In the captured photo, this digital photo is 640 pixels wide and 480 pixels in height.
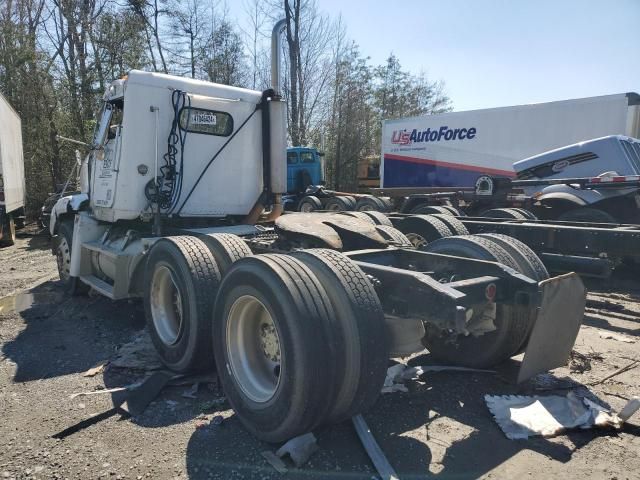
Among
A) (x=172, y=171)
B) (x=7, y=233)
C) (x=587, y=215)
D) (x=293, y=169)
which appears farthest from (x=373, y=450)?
(x=293, y=169)

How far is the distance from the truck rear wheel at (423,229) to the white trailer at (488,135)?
31.5 ft

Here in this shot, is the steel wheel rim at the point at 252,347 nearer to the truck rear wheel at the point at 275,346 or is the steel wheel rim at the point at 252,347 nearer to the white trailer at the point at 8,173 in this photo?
the truck rear wheel at the point at 275,346

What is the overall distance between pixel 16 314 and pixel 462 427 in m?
6.05

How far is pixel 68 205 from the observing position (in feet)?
24.8

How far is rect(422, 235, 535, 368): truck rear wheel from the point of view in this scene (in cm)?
398

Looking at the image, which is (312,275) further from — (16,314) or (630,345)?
(16,314)

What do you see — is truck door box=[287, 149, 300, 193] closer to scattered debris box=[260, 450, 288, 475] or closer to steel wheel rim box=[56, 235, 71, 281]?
steel wheel rim box=[56, 235, 71, 281]

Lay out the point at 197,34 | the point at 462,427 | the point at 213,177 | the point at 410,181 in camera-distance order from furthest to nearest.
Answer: the point at 197,34
the point at 410,181
the point at 213,177
the point at 462,427

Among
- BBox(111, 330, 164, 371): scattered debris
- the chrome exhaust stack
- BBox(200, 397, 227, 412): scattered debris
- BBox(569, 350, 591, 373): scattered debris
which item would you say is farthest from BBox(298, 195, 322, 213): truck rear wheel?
BBox(200, 397, 227, 412): scattered debris

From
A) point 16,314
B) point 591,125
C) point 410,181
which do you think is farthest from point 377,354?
point 410,181

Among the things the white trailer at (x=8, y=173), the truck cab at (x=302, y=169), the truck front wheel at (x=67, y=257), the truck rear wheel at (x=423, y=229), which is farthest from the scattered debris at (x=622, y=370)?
the truck cab at (x=302, y=169)

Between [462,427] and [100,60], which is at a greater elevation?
[100,60]

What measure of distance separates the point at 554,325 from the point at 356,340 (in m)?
1.57

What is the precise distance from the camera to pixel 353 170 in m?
33.3
